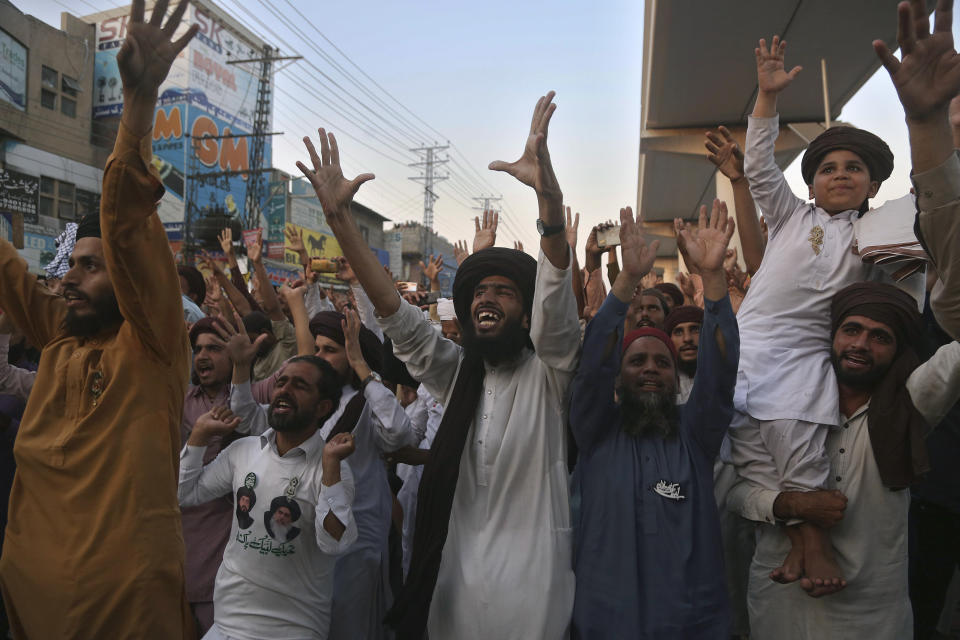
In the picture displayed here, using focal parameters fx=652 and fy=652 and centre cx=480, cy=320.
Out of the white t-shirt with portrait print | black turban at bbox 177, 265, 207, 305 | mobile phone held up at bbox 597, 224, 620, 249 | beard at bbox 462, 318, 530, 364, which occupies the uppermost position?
mobile phone held up at bbox 597, 224, 620, 249

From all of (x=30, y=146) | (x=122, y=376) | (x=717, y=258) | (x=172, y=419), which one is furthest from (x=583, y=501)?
(x=30, y=146)

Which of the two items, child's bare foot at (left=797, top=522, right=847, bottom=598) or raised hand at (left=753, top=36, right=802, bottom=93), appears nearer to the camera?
child's bare foot at (left=797, top=522, right=847, bottom=598)

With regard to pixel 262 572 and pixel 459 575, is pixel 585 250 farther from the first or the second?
pixel 262 572

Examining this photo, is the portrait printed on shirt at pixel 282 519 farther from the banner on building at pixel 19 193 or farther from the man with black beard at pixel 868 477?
the banner on building at pixel 19 193

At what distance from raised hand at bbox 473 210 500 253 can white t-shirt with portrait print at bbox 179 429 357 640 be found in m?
1.49

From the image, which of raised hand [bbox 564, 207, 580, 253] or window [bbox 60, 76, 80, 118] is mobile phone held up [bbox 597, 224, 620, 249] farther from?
window [bbox 60, 76, 80, 118]

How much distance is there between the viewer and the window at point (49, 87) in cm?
2384

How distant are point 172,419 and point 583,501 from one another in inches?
60.1

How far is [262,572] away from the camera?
257 cm

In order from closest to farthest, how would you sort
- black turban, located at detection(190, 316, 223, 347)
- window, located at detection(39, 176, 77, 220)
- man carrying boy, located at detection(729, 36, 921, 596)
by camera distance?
man carrying boy, located at detection(729, 36, 921, 596) < black turban, located at detection(190, 316, 223, 347) < window, located at detection(39, 176, 77, 220)

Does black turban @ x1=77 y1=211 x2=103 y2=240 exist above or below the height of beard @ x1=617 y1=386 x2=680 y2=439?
above

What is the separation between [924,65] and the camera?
172cm

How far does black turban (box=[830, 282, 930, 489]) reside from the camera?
2.30m

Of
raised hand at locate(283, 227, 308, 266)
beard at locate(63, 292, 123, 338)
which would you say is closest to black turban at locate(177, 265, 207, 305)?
raised hand at locate(283, 227, 308, 266)
